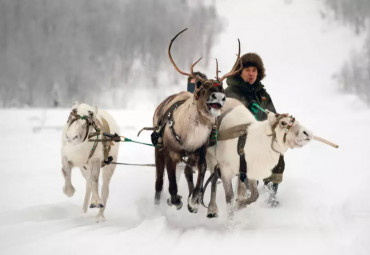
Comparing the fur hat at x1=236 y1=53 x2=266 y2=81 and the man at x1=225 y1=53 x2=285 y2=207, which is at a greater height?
the fur hat at x1=236 y1=53 x2=266 y2=81

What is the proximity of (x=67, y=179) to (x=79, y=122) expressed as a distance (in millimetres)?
815

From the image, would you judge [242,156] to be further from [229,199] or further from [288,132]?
[288,132]

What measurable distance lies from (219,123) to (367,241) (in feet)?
7.76

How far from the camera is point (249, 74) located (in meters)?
6.70

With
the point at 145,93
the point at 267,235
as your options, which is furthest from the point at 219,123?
the point at 145,93

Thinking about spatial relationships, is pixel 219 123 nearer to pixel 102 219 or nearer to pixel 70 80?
pixel 102 219

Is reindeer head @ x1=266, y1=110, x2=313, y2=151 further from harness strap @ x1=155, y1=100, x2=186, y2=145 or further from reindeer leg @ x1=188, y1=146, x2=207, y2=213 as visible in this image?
harness strap @ x1=155, y1=100, x2=186, y2=145

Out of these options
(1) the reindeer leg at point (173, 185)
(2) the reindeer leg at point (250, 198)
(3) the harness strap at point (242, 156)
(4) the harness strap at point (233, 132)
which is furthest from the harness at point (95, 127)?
(2) the reindeer leg at point (250, 198)

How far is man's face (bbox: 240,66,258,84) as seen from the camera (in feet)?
21.9

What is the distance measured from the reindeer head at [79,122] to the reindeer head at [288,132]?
7.57 feet

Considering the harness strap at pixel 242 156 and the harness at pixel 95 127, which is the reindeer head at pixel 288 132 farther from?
the harness at pixel 95 127

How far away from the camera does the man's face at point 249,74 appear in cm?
666

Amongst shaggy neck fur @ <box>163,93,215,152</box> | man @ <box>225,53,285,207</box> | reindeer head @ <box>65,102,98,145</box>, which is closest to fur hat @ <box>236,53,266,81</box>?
man @ <box>225,53,285,207</box>

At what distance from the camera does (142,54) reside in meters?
17.5
